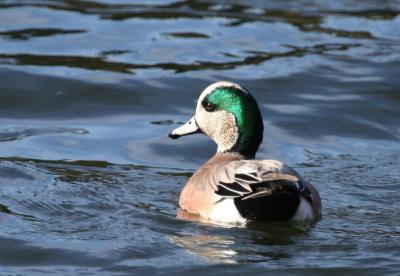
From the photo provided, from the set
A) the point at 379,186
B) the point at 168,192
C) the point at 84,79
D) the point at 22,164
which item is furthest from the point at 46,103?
the point at 379,186

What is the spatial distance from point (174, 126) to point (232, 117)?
2.65 m

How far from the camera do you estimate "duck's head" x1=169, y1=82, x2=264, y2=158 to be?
9.08m

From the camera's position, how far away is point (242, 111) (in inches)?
357

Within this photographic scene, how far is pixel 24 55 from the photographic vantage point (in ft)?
45.3

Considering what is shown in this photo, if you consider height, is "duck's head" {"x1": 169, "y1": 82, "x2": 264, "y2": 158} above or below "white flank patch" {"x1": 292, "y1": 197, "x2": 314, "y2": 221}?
above

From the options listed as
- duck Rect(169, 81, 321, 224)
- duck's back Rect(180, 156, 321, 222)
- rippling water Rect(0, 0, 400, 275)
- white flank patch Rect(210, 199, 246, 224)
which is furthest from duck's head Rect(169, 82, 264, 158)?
white flank patch Rect(210, 199, 246, 224)

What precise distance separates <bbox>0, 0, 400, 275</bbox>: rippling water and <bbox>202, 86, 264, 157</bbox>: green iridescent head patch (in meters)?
0.72

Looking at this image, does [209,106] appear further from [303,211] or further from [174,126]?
[174,126]

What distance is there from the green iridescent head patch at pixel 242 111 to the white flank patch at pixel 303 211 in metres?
1.00

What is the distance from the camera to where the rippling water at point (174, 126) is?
7801 millimetres

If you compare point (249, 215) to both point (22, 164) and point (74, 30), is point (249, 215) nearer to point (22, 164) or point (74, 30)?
point (22, 164)

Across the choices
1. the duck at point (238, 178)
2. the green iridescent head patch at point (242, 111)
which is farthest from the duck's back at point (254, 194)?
the green iridescent head patch at point (242, 111)

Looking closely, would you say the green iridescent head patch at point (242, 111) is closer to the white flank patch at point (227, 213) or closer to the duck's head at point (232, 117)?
the duck's head at point (232, 117)

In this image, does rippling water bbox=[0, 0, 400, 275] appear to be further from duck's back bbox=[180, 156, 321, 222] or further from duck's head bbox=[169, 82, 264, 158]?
duck's head bbox=[169, 82, 264, 158]
